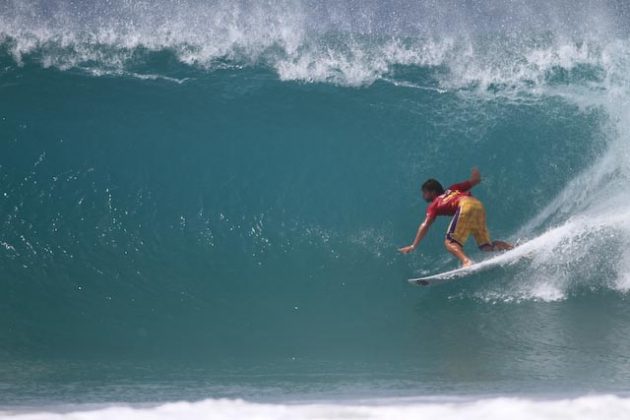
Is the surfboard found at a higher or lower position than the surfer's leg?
lower

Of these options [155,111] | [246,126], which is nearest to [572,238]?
[246,126]

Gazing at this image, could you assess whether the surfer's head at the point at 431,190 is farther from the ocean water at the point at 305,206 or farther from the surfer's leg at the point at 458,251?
the ocean water at the point at 305,206

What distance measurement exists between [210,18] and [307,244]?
3.51 m

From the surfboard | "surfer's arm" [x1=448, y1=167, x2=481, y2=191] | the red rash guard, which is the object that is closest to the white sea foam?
the surfboard

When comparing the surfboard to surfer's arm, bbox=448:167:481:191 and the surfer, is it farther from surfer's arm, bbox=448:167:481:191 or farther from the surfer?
surfer's arm, bbox=448:167:481:191

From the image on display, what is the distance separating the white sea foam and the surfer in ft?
9.24

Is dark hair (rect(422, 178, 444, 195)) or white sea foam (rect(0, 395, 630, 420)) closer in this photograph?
white sea foam (rect(0, 395, 630, 420))

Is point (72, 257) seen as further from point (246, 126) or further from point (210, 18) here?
point (210, 18)

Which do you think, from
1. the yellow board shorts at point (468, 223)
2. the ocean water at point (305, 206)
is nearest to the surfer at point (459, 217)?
the yellow board shorts at point (468, 223)

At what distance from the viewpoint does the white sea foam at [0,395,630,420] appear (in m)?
4.56

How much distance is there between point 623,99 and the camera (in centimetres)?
965

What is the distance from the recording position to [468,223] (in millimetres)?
7531

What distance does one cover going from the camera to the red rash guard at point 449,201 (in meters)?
7.59

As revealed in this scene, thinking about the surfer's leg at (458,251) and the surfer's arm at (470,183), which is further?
the surfer's arm at (470,183)
